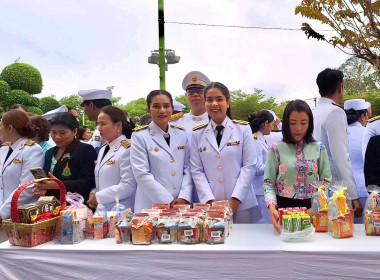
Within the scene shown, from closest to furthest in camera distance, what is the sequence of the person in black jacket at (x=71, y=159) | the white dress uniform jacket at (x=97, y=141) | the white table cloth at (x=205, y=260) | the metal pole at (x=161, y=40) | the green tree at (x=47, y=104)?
the white table cloth at (x=205, y=260)
the person in black jacket at (x=71, y=159)
the white dress uniform jacket at (x=97, y=141)
the metal pole at (x=161, y=40)
the green tree at (x=47, y=104)

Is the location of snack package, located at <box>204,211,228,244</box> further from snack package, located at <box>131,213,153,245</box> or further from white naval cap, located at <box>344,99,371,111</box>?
white naval cap, located at <box>344,99,371,111</box>

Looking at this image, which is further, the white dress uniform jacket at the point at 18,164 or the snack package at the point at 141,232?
the white dress uniform jacket at the point at 18,164

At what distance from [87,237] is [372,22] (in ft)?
28.2

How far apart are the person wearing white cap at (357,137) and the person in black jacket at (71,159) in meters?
2.05

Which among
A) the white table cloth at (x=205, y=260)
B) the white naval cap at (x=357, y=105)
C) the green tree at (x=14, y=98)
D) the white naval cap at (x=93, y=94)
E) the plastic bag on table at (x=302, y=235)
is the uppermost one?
the green tree at (x=14, y=98)

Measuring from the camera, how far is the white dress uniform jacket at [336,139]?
2.84 m

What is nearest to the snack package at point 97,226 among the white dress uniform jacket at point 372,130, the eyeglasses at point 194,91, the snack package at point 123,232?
the snack package at point 123,232

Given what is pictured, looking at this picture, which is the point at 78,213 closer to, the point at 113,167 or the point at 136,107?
the point at 113,167

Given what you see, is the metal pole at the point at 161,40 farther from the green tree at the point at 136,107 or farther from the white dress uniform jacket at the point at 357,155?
the green tree at the point at 136,107

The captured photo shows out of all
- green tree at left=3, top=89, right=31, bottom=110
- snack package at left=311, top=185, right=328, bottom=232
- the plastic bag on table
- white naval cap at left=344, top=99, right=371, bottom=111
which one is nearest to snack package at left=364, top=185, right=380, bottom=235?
snack package at left=311, top=185, right=328, bottom=232

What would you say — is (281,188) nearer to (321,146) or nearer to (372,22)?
(321,146)

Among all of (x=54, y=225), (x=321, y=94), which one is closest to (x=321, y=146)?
(x=321, y=94)

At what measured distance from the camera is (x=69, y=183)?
2.87 metres

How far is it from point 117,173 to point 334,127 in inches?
65.0
